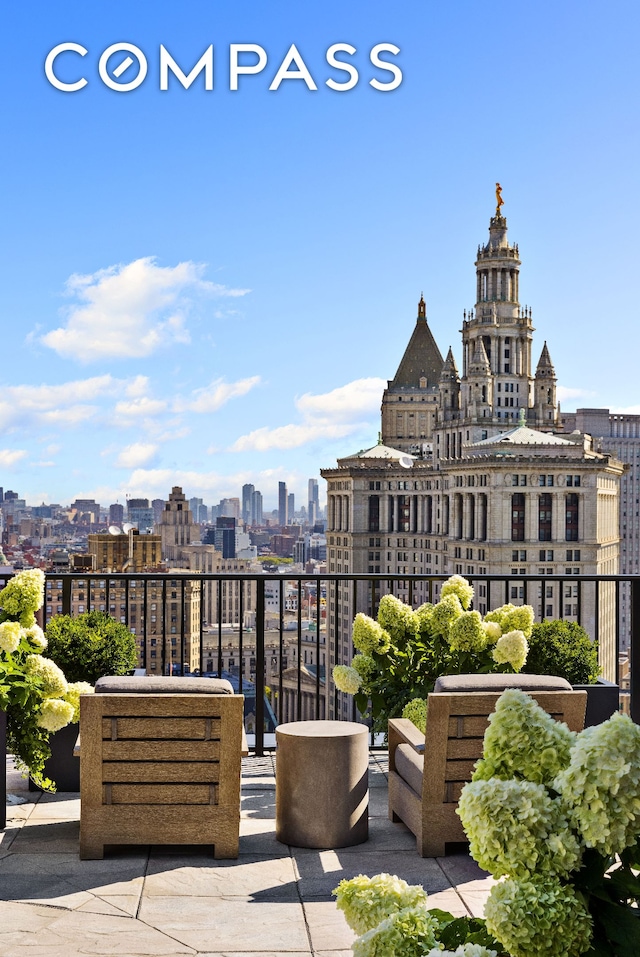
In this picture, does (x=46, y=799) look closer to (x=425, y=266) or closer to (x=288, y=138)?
(x=288, y=138)

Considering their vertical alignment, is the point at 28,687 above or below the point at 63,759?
above

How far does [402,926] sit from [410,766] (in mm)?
2748

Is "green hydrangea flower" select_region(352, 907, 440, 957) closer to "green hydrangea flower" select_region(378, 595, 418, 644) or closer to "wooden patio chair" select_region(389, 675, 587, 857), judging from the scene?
"wooden patio chair" select_region(389, 675, 587, 857)

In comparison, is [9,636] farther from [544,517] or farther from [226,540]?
[226,540]

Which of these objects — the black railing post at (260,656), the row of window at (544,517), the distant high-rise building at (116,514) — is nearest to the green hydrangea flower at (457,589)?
the black railing post at (260,656)

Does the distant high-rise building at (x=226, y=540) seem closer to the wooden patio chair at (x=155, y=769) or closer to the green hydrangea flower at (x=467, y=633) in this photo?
the green hydrangea flower at (x=467, y=633)

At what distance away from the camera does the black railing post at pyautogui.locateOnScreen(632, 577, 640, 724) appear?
616 cm

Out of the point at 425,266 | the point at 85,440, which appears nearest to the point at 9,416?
the point at 85,440

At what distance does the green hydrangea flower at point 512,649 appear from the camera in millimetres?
5199

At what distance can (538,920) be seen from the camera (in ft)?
5.96

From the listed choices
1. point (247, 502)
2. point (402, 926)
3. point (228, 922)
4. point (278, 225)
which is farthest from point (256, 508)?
point (402, 926)

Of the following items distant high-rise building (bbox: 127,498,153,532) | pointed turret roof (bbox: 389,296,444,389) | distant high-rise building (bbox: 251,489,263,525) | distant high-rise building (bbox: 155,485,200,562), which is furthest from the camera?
distant high-rise building (bbox: 251,489,263,525)

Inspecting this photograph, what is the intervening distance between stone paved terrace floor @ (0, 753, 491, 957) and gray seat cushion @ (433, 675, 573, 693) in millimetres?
725

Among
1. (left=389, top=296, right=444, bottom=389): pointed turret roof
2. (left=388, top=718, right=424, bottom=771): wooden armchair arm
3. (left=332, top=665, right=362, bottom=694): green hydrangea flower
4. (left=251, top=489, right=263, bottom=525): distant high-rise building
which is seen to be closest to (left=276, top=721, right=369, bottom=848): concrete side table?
(left=388, top=718, right=424, bottom=771): wooden armchair arm
